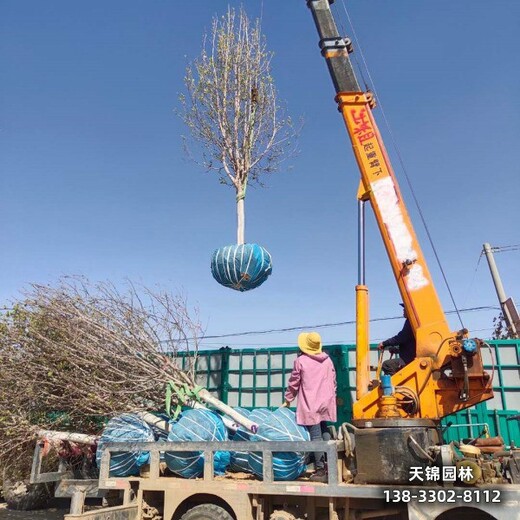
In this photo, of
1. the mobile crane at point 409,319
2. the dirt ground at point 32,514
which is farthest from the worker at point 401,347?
the dirt ground at point 32,514

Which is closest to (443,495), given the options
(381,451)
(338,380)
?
(381,451)

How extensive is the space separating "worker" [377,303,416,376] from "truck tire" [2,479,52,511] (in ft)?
19.5

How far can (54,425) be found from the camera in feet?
22.5

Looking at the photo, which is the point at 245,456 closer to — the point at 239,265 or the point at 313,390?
the point at 313,390

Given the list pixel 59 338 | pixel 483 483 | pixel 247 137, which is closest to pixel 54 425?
pixel 59 338

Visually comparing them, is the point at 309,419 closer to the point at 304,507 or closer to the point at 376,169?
the point at 304,507

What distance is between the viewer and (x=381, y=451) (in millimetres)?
4062

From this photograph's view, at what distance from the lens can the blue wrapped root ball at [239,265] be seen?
233 inches

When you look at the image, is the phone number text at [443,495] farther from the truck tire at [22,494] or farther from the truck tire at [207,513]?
the truck tire at [22,494]

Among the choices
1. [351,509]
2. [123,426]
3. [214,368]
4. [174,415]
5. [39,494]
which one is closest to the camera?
[351,509]

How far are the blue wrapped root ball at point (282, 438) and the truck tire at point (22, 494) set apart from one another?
4.75m

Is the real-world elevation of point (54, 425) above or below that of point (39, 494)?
above

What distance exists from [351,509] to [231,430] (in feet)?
6.34

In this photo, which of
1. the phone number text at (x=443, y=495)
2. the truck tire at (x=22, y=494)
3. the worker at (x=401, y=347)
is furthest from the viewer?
the truck tire at (x=22, y=494)
